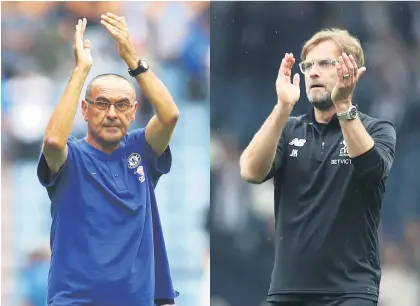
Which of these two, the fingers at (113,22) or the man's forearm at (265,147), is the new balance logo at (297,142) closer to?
the man's forearm at (265,147)

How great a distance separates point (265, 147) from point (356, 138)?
42 cm

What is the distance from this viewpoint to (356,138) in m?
3.92

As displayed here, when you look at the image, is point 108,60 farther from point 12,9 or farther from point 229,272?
point 229,272

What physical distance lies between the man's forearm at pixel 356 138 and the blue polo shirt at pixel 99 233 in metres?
1.02

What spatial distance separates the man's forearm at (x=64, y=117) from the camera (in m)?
4.13

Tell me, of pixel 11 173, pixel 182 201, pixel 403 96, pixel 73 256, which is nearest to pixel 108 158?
pixel 73 256

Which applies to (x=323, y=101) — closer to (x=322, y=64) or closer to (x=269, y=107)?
(x=322, y=64)

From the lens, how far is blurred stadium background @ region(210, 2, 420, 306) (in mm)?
8492

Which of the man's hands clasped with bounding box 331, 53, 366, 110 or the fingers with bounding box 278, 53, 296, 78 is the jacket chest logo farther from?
the man's hands clasped with bounding box 331, 53, 366, 110

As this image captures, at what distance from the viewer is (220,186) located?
8562mm

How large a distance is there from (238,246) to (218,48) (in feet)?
6.94

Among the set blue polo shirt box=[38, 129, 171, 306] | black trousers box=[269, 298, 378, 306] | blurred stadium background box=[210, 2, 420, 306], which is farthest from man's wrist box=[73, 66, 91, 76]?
blurred stadium background box=[210, 2, 420, 306]

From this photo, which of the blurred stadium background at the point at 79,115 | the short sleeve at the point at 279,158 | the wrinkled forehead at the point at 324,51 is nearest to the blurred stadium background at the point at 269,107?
the blurred stadium background at the point at 79,115

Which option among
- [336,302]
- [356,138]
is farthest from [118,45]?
[336,302]
